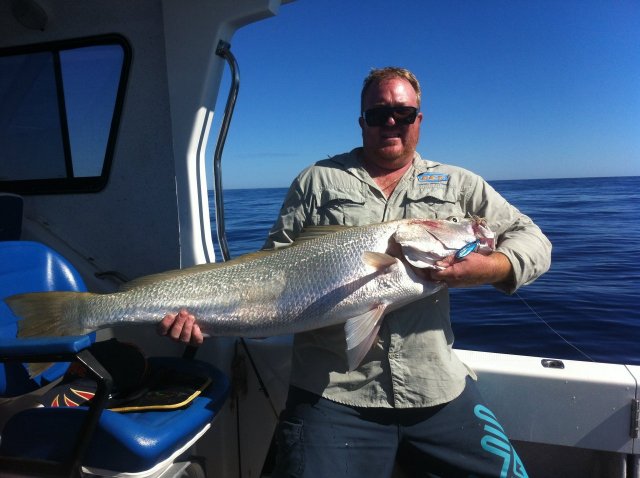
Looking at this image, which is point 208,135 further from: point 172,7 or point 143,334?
point 143,334

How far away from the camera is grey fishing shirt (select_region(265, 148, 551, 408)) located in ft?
8.16

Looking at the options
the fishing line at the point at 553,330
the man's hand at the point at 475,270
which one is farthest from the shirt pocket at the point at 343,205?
the fishing line at the point at 553,330

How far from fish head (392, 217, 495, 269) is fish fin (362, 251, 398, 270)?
0.09m

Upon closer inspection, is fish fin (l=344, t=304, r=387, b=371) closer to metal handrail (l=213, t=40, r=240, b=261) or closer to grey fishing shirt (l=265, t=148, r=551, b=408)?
grey fishing shirt (l=265, t=148, r=551, b=408)

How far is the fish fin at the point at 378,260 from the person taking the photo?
99.7 inches

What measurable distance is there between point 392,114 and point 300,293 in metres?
1.15

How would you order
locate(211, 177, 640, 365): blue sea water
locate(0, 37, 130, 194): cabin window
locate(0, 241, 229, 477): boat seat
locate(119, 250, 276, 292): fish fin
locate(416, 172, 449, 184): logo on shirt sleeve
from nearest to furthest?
locate(0, 241, 229, 477): boat seat < locate(119, 250, 276, 292): fish fin < locate(416, 172, 449, 184): logo on shirt sleeve < locate(0, 37, 130, 194): cabin window < locate(211, 177, 640, 365): blue sea water

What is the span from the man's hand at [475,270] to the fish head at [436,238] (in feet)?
0.23

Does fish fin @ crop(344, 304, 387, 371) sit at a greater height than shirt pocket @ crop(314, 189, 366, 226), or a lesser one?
lesser

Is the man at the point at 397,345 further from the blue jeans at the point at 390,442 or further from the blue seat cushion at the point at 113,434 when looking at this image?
the blue seat cushion at the point at 113,434

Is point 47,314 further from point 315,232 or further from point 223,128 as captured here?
point 223,128

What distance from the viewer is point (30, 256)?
288 centimetres

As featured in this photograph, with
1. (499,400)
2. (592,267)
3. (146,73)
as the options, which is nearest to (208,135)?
(146,73)

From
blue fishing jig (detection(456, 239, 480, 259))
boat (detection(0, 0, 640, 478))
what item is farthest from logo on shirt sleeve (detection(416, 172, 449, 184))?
boat (detection(0, 0, 640, 478))
